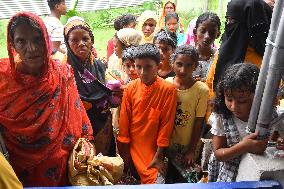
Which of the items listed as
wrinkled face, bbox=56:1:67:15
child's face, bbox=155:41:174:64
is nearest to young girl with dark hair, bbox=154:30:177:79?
child's face, bbox=155:41:174:64

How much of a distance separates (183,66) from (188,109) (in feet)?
1.34

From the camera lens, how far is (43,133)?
2.30 metres

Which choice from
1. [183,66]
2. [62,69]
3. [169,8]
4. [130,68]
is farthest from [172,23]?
[62,69]

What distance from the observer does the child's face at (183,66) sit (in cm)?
312

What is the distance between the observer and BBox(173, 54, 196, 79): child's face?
10.2 ft

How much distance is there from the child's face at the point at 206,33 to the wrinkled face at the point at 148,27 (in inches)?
76.5

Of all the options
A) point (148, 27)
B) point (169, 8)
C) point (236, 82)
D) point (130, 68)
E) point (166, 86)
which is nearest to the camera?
point (236, 82)

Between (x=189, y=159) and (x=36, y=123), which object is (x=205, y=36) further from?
(x=36, y=123)

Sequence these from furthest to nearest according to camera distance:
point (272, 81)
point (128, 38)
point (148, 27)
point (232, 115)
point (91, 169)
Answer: point (148, 27), point (128, 38), point (91, 169), point (232, 115), point (272, 81)

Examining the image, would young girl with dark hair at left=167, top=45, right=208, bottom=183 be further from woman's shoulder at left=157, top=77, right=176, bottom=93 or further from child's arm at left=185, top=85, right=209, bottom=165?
woman's shoulder at left=157, top=77, right=176, bottom=93

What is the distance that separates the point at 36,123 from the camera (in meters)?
2.28

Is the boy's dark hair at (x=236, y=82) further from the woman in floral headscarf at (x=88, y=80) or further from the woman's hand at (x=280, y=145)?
the woman in floral headscarf at (x=88, y=80)

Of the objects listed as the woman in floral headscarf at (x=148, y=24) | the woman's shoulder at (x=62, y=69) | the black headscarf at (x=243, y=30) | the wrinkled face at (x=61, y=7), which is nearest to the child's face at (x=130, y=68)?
the black headscarf at (x=243, y=30)

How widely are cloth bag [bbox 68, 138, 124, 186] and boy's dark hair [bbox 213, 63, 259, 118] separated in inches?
32.0
